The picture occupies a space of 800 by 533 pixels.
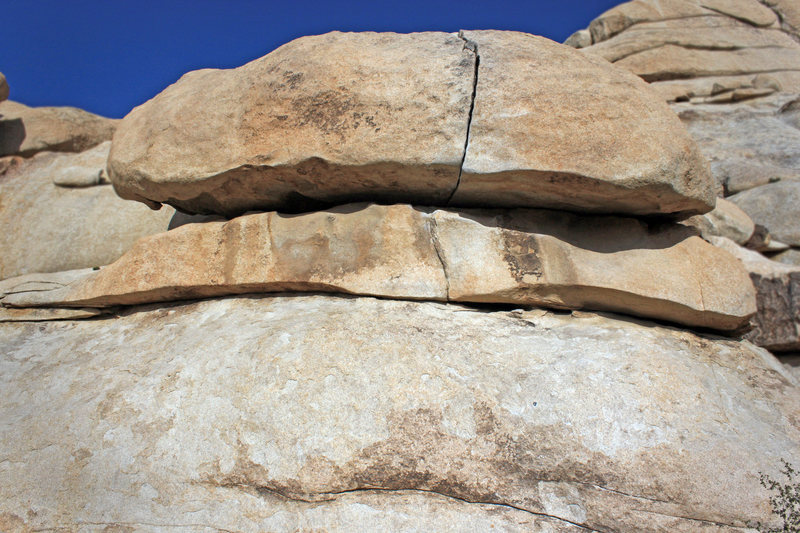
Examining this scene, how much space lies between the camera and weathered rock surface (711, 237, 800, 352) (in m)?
3.58

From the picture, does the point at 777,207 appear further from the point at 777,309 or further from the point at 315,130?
the point at 315,130

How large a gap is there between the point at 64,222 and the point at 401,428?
131 inches

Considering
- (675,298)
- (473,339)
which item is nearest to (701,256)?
(675,298)

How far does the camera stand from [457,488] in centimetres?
215

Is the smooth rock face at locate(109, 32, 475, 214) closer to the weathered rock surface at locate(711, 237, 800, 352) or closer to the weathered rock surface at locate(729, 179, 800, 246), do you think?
the weathered rock surface at locate(711, 237, 800, 352)

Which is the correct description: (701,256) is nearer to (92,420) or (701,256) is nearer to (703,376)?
(703,376)

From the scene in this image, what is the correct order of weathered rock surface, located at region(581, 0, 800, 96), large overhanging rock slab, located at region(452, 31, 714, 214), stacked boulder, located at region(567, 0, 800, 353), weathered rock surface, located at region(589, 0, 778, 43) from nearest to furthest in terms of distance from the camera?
large overhanging rock slab, located at region(452, 31, 714, 214)
stacked boulder, located at region(567, 0, 800, 353)
weathered rock surface, located at region(581, 0, 800, 96)
weathered rock surface, located at region(589, 0, 778, 43)

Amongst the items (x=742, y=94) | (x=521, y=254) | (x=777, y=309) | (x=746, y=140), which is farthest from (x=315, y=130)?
(x=742, y=94)

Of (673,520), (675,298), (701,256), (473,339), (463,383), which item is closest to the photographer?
(673,520)

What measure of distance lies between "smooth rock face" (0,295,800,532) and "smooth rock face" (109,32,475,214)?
678mm

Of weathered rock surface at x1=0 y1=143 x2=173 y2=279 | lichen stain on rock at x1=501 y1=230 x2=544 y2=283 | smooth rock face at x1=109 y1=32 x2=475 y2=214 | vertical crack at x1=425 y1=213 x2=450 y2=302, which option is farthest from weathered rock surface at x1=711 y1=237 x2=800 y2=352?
weathered rock surface at x1=0 y1=143 x2=173 y2=279

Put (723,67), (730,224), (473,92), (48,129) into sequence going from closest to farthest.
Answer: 1. (473,92)
2. (730,224)
3. (48,129)
4. (723,67)

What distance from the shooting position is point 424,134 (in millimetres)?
2770

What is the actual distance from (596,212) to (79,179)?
12.8 feet
